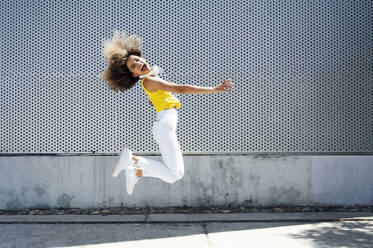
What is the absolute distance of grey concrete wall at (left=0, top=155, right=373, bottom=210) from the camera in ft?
18.5

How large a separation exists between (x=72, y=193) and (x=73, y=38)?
2.61m

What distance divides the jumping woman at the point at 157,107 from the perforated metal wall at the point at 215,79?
2149mm

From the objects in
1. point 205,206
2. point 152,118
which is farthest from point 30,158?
point 205,206

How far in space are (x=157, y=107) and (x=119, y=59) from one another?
2.08 ft

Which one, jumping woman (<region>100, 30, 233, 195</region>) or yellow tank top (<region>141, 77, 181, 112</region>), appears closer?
jumping woman (<region>100, 30, 233, 195</region>)

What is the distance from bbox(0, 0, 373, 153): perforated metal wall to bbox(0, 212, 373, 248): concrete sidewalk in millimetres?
1141

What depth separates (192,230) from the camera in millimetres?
4531

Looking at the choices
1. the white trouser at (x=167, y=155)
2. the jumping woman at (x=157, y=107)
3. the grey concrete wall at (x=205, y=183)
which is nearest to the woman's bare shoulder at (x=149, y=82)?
the jumping woman at (x=157, y=107)

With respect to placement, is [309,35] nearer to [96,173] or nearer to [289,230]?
[289,230]

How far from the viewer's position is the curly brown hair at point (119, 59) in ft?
11.6

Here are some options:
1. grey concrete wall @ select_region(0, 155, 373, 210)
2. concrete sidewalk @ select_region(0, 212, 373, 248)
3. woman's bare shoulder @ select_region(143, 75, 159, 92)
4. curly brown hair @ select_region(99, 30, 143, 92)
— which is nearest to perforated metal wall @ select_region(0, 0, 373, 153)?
grey concrete wall @ select_region(0, 155, 373, 210)

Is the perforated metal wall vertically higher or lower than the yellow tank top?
higher

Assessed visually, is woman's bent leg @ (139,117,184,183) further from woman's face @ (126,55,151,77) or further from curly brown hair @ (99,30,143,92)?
curly brown hair @ (99,30,143,92)

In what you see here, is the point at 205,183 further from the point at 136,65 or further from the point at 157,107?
the point at 136,65
